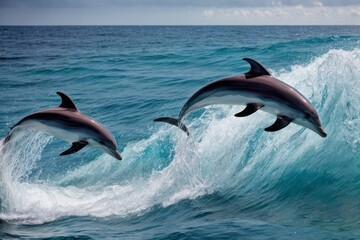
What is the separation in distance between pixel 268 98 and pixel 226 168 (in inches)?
195

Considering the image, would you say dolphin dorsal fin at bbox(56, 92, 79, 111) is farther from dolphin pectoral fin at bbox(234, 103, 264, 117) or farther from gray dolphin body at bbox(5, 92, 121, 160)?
dolphin pectoral fin at bbox(234, 103, 264, 117)

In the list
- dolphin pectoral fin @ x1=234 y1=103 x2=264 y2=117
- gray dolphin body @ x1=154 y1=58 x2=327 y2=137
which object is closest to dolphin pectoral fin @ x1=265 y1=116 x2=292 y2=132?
gray dolphin body @ x1=154 y1=58 x2=327 y2=137

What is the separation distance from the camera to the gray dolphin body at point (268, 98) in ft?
23.1

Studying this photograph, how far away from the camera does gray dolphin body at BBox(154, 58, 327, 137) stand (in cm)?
704

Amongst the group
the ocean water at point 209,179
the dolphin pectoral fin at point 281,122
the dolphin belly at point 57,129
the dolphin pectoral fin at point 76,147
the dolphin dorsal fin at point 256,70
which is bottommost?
the ocean water at point 209,179

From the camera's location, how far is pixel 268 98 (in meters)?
7.13

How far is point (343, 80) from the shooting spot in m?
12.0

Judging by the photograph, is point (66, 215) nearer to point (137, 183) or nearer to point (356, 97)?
point (137, 183)

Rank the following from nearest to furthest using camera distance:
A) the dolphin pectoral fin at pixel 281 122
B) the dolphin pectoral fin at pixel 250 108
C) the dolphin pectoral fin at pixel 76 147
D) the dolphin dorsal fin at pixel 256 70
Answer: the dolphin pectoral fin at pixel 281 122 < the dolphin pectoral fin at pixel 250 108 < the dolphin dorsal fin at pixel 256 70 < the dolphin pectoral fin at pixel 76 147

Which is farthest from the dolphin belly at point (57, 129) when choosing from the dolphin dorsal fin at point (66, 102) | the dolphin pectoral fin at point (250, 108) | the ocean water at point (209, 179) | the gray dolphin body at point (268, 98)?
the dolphin pectoral fin at point (250, 108)

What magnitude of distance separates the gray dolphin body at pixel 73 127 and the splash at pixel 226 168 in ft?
7.11

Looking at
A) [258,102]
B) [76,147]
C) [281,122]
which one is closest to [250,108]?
[258,102]

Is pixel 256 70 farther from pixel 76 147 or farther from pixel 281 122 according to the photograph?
pixel 76 147

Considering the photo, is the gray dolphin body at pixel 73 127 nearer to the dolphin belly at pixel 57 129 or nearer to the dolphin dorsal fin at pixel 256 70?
the dolphin belly at pixel 57 129
